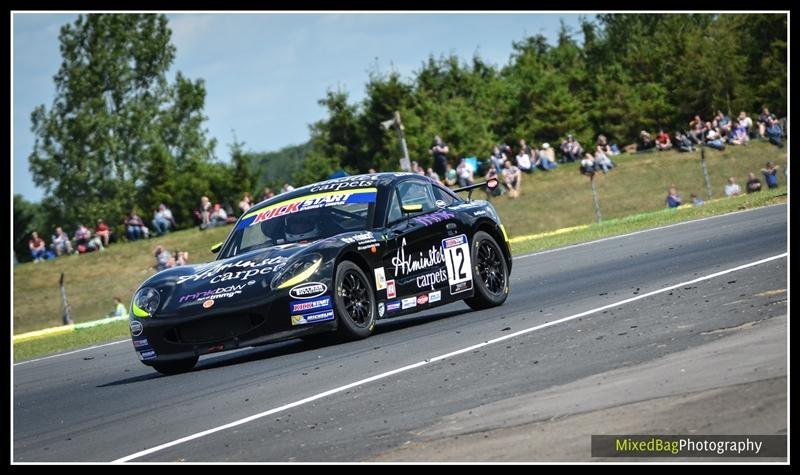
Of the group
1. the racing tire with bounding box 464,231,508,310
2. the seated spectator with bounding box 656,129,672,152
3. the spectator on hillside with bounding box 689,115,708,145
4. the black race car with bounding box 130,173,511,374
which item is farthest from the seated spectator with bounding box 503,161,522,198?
the racing tire with bounding box 464,231,508,310

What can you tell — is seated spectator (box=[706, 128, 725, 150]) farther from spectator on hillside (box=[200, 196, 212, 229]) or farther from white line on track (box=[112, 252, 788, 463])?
white line on track (box=[112, 252, 788, 463])

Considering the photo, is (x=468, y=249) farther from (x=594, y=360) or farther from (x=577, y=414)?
(x=577, y=414)

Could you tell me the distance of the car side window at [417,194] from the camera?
1273 cm

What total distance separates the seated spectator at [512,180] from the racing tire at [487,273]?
80.8 feet

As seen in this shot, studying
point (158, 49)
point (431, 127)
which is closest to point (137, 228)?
point (431, 127)

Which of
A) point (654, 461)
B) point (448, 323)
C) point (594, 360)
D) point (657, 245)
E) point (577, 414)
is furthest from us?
point (657, 245)

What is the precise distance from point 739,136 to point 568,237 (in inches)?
691

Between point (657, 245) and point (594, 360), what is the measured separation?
11.2 m

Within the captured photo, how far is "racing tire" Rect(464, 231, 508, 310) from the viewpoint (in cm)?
1300

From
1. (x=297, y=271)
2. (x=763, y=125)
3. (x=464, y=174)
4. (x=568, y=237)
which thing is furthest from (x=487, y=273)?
(x=763, y=125)

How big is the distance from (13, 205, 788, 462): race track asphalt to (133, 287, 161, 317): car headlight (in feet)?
1.86

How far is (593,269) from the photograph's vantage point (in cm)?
1673

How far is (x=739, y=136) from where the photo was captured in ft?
141

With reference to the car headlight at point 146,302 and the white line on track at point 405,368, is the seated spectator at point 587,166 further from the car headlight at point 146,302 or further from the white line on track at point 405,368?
the car headlight at point 146,302
